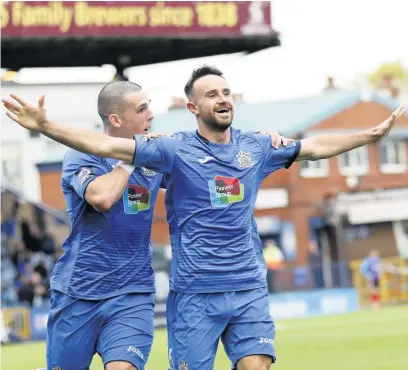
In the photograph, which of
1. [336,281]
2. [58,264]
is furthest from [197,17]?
[58,264]

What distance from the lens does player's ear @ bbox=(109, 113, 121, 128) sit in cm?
866

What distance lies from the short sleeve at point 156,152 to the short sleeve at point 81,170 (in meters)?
0.43

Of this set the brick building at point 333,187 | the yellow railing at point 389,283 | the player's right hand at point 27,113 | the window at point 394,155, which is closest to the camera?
the player's right hand at point 27,113

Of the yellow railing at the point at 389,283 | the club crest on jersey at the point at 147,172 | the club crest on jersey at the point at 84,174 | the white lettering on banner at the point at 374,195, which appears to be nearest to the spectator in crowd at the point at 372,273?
the yellow railing at the point at 389,283

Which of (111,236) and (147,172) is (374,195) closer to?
(147,172)

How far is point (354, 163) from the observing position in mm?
53281

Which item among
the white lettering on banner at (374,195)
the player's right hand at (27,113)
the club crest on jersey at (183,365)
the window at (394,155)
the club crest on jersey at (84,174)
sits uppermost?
the window at (394,155)

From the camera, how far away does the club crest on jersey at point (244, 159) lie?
329 inches

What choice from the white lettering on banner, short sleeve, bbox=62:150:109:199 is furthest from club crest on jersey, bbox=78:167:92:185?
the white lettering on banner

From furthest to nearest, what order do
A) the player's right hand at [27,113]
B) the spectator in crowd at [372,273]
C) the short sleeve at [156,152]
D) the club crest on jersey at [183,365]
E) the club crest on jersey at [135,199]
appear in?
the spectator in crowd at [372,273] < the club crest on jersey at [135,199] < the club crest on jersey at [183,365] < the short sleeve at [156,152] < the player's right hand at [27,113]

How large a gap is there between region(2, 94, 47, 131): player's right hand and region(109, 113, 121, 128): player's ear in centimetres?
100

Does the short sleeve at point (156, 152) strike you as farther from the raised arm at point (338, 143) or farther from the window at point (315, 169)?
the window at point (315, 169)

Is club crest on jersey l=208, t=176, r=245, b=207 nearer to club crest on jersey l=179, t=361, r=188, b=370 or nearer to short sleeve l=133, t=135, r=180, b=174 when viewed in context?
short sleeve l=133, t=135, r=180, b=174

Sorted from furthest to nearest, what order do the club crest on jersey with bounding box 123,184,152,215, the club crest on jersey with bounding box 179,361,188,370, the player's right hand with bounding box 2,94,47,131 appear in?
the club crest on jersey with bounding box 123,184,152,215 < the club crest on jersey with bounding box 179,361,188,370 < the player's right hand with bounding box 2,94,47,131
